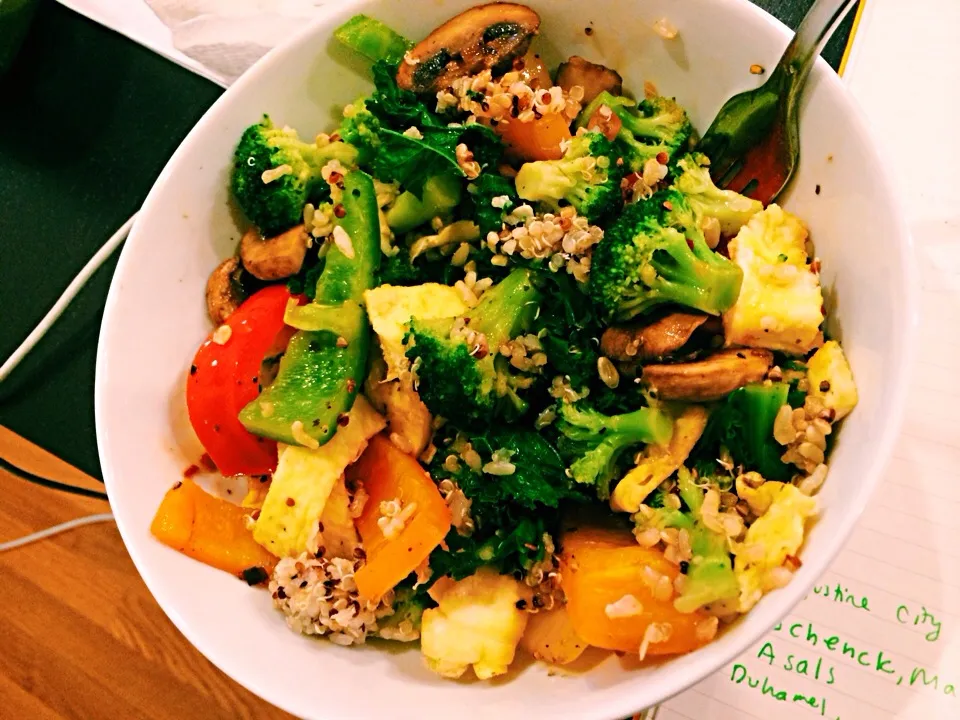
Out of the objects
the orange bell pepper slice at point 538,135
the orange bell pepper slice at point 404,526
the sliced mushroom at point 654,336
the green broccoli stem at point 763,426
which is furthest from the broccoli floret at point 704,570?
the orange bell pepper slice at point 538,135

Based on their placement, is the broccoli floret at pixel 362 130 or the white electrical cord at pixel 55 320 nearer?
the broccoli floret at pixel 362 130

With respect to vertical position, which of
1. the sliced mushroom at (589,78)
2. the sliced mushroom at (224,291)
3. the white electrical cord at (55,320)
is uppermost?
the sliced mushroom at (589,78)

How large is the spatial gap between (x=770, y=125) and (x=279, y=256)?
82 centimetres

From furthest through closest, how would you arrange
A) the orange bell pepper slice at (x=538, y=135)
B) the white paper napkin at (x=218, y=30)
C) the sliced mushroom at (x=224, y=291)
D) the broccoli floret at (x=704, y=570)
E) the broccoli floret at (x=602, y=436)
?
1. the white paper napkin at (x=218, y=30)
2. the sliced mushroom at (x=224, y=291)
3. the orange bell pepper slice at (x=538, y=135)
4. the broccoli floret at (x=602, y=436)
5. the broccoli floret at (x=704, y=570)

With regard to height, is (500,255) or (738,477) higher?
(500,255)

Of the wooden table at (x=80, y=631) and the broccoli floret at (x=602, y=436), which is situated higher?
the broccoli floret at (x=602, y=436)

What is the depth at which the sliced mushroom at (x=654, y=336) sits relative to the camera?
103 centimetres

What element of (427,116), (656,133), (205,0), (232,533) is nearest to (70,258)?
(205,0)

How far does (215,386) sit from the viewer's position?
1.22 metres

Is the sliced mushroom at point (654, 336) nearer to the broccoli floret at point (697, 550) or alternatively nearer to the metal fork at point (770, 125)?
the broccoli floret at point (697, 550)

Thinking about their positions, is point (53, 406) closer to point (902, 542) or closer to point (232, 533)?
point (232, 533)

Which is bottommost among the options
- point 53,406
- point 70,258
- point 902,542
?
point 53,406

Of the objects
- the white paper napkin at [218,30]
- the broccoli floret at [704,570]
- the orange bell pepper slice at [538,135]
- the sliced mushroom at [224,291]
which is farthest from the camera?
the white paper napkin at [218,30]

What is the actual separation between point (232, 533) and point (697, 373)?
0.80 metres
